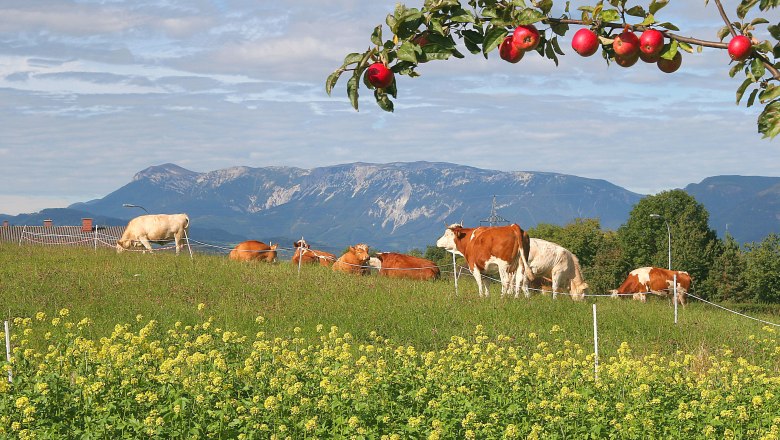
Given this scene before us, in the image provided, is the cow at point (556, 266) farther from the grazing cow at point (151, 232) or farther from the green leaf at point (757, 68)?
the green leaf at point (757, 68)

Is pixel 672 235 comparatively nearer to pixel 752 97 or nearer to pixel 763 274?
pixel 763 274

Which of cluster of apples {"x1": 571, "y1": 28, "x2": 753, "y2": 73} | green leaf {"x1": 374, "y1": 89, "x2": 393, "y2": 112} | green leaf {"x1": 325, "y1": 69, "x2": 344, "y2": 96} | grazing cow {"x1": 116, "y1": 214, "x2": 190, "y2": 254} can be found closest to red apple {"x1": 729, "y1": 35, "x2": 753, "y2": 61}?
cluster of apples {"x1": 571, "y1": 28, "x2": 753, "y2": 73}

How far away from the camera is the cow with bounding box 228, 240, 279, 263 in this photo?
1277 inches

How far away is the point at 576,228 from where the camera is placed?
8806 cm

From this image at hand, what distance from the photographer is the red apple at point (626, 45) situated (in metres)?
2.76

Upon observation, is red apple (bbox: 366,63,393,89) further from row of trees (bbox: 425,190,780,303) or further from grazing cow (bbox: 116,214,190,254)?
row of trees (bbox: 425,190,780,303)

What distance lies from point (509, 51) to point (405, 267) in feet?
88.0

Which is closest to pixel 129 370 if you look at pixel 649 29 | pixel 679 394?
pixel 679 394

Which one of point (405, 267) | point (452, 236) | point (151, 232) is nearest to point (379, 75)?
point (452, 236)

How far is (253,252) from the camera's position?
1288 inches

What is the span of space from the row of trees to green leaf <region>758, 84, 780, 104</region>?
68023 millimetres

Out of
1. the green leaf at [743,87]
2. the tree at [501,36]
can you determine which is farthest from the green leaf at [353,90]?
the green leaf at [743,87]

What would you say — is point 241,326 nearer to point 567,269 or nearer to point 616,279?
point 567,269

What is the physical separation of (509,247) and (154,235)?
17963 millimetres
